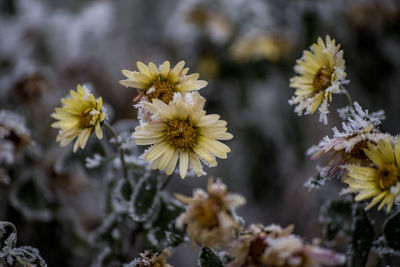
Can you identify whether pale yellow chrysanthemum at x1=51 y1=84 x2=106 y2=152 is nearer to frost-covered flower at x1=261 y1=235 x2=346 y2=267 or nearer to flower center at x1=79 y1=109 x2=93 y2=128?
flower center at x1=79 y1=109 x2=93 y2=128

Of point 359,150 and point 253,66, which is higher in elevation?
point 253,66

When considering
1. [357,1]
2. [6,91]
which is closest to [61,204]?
[6,91]

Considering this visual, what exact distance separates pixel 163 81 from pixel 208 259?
0.33m

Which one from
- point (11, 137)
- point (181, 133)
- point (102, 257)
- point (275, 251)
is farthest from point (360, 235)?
point (11, 137)

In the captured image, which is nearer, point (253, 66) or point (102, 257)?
point (102, 257)

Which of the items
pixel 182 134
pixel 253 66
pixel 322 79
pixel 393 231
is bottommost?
pixel 393 231

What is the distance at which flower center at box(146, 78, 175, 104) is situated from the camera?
73cm

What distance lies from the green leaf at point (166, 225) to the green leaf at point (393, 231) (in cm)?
39

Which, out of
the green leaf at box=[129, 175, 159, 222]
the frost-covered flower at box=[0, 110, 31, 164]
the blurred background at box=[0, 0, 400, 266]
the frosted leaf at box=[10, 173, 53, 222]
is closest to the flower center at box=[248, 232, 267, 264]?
the green leaf at box=[129, 175, 159, 222]

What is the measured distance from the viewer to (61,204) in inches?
48.6

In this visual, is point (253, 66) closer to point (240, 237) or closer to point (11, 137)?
point (11, 137)

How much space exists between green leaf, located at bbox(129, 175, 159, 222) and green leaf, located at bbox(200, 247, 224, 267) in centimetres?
15

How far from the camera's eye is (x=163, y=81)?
2.43 feet

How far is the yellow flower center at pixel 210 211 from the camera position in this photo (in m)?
0.63
